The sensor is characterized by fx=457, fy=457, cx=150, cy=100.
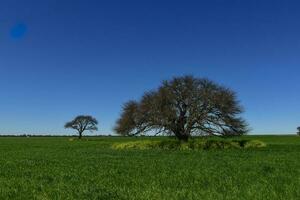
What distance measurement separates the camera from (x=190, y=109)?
199 feet

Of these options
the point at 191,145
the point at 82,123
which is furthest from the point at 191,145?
the point at 82,123

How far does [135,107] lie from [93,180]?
150 ft

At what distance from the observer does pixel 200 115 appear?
6028 cm

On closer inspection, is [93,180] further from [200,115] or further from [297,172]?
Answer: [200,115]

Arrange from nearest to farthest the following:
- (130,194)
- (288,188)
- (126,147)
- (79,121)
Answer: (130,194) → (288,188) → (126,147) → (79,121)

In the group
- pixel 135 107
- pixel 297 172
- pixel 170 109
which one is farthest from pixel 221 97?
pixel 297 172

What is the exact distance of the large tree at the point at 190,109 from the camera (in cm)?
6012

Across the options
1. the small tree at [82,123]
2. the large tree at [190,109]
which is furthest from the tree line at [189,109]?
the small tree at [82,123]

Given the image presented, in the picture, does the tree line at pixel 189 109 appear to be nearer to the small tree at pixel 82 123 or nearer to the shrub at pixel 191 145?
the shrub at pixel 191 145

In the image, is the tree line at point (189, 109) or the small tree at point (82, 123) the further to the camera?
the small tree at point (82, 123)

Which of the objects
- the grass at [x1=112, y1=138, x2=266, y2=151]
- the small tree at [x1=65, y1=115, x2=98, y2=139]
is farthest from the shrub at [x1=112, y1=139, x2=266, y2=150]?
the small tree at [x1=65, y1=115, x2=98, y2=139]

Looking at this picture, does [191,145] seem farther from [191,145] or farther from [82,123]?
[82,123]

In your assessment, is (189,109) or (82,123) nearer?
(189,109)

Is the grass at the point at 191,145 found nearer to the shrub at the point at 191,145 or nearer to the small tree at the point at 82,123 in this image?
the shrub at the point at 191,145
